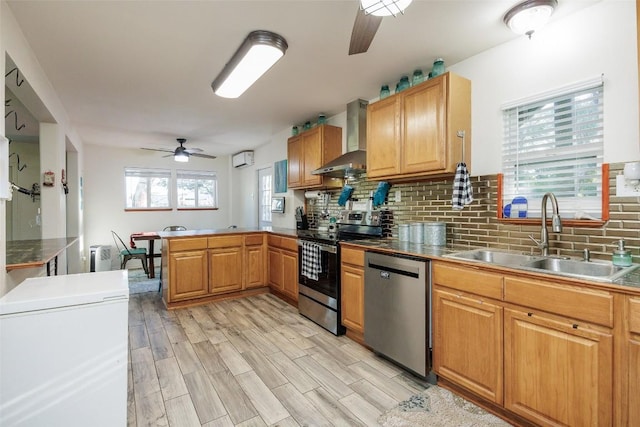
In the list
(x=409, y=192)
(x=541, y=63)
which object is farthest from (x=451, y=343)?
(x=541, y=63)

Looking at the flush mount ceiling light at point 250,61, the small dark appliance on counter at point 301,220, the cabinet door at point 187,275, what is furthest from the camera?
the small dark appliance on counter at point 301,220

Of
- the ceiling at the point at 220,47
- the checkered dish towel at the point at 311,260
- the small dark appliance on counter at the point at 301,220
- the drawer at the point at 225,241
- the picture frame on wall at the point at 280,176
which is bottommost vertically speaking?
the checkered dish towel at the point at 311,260

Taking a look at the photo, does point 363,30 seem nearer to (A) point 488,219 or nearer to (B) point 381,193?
(A) point 488,219

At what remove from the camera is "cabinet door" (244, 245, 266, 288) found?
400 centimetres

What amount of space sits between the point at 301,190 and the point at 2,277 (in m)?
3.39

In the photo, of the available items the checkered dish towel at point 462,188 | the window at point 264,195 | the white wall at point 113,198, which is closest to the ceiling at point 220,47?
the checkered dish towel at point 462,188

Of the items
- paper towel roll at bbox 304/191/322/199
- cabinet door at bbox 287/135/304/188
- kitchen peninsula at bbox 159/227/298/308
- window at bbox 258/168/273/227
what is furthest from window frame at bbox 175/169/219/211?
paper towel roll at bbox 304/191/322/199

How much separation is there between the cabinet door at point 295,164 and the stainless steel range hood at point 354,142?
653 mm

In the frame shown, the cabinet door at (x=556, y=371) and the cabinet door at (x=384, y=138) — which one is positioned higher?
the cabinet door at (x=384, y=138)

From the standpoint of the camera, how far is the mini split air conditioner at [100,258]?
5152 mm

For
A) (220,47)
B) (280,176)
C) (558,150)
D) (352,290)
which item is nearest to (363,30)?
(220,47)

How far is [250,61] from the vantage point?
2.30m

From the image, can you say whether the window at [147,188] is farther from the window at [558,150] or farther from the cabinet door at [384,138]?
the window at [558,150]

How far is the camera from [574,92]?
1.93 m
